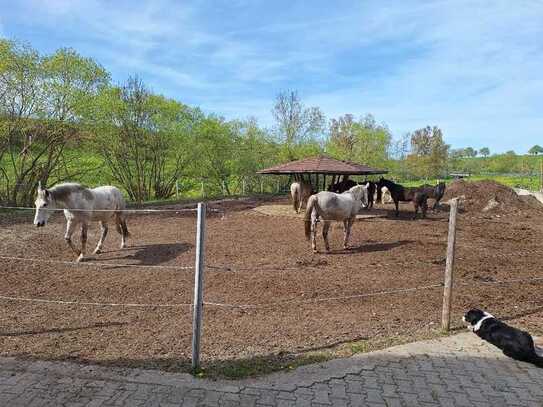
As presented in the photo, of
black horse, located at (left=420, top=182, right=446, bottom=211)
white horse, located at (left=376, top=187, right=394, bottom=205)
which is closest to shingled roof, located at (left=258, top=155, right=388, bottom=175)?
black horse, located at (left=420, top=182, right=446, bottom=211)

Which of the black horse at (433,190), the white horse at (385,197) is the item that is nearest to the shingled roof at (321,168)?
the black horse at (433,190)

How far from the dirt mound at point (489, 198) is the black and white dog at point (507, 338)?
15.4 meters

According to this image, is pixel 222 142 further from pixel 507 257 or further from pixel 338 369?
pixel 338 369

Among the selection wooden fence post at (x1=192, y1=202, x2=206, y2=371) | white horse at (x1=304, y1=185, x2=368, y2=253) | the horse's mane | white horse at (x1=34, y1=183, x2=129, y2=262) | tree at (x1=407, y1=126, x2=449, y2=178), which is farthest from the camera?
tree at (x1=407, y1=126, x2=449, y2=178)

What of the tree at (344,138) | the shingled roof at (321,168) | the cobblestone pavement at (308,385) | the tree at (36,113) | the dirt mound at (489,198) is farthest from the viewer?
the tree at (344,138)

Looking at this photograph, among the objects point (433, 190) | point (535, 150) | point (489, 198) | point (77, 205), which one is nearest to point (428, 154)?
point (489, 198)

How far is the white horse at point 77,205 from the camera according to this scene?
294 inches

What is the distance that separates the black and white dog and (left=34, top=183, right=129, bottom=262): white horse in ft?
19.6

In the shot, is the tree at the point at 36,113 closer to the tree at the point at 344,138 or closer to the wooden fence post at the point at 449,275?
the wooden fence post at the point at 449,275

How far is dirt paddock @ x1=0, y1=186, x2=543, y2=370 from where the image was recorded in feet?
14.2

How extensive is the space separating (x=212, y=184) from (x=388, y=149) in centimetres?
2143

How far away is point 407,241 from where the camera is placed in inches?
396

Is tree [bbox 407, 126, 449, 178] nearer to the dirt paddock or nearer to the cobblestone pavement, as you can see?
the dirt paddock

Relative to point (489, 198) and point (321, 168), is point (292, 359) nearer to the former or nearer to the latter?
point (321, 168)
